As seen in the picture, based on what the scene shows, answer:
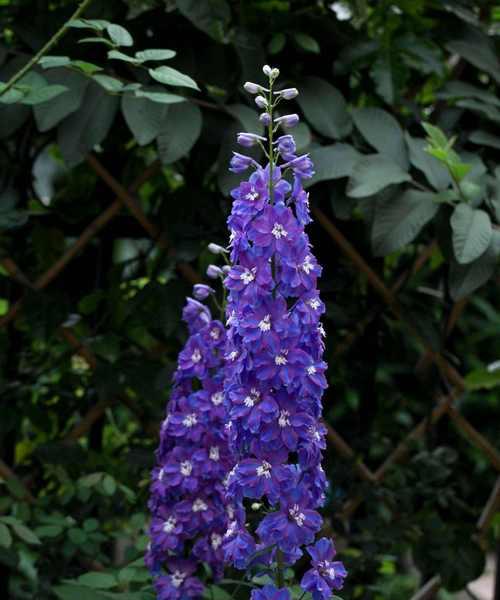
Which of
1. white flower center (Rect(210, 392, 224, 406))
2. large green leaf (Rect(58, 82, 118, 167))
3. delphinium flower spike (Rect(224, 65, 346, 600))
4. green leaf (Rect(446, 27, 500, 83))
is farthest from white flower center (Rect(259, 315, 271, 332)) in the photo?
green leaf (Rect(446, 27, 500, 83))

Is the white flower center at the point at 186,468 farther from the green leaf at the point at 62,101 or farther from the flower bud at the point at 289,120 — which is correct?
the green leaf at the point at 62,101

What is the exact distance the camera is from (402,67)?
1993 mm

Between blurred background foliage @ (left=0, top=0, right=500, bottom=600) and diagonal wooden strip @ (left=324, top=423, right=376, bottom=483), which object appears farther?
diagonal wooden strip @ (left=324, top=423, right=376, bottom=483)

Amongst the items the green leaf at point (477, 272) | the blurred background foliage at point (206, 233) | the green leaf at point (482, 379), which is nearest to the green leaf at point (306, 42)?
the blurred background foliage at point (206, 233)

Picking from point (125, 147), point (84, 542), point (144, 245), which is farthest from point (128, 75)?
point (84, 542)

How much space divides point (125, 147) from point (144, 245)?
0.78 feet

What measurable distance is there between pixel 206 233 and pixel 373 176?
382 millimetres

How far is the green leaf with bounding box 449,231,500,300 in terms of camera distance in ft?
5.73

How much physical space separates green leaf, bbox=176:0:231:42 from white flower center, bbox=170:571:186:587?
89 centimetres

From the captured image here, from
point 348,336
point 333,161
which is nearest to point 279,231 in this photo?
point 333,161

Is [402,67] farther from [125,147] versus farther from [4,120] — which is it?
[4,120]

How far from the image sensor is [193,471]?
1403 millimetres

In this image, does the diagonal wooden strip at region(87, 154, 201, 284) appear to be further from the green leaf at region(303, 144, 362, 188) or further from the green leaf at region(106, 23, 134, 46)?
the green leaf at region(106, 23, 134, 46)

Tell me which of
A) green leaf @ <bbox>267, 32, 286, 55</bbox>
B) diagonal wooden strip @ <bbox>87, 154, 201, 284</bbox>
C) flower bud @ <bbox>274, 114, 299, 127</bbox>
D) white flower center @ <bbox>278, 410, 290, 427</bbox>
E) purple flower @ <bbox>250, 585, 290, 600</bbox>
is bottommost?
diagonal wooden strip @ <bbox>87, 154, 201, 284</bbox>
